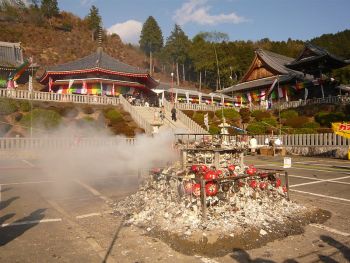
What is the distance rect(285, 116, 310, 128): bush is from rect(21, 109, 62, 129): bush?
77.4ft

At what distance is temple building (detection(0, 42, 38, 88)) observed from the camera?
125 feet

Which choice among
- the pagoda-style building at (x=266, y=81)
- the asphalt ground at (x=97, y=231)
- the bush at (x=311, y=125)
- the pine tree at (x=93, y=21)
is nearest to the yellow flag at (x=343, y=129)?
the asphalt ground at (x=97, y=231)

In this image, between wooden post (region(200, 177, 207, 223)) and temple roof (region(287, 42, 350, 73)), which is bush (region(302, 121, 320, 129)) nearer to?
temple roof (region(287, 42, 350, 73))

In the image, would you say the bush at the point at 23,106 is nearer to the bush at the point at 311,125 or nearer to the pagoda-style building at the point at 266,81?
the bush at the point at 311,125

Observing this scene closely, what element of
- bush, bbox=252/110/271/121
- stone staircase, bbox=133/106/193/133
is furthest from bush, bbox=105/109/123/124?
bush, bbox=252/110/271/121

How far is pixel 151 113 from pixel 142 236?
28746mm

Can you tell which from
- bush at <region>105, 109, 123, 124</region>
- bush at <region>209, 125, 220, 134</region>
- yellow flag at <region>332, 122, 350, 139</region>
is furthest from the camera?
bush at <region>209, 125, 220, 134</region>

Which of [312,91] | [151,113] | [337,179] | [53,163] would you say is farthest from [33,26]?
[337,179]

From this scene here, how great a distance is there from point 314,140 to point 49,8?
310 ft

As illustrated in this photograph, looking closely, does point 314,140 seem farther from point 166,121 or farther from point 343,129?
point 166,121

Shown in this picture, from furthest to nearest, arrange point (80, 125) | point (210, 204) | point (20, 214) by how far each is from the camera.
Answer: point (80, 125), point (20, 214), point (210, 204)

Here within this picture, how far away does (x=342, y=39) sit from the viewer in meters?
83.9

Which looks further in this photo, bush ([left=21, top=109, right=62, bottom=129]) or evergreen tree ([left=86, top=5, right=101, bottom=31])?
evergreen tree ([left=86, top=5, right=101, bottom=31])

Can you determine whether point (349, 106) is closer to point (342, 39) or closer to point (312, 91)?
point (312, 91)
